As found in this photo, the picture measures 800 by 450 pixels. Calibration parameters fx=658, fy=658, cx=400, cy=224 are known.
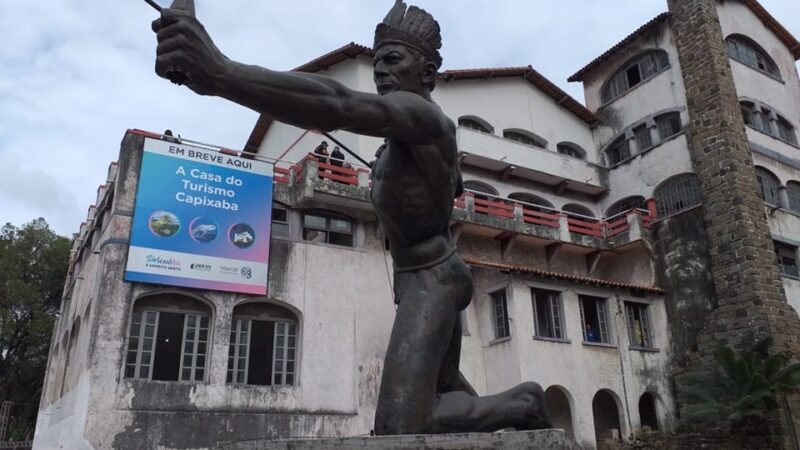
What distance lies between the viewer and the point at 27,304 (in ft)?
85.0

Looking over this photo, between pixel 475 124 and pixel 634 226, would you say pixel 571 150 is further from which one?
pixel 634 226

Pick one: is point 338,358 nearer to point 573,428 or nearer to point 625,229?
point 573,428

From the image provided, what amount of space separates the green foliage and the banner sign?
11401 millimetres

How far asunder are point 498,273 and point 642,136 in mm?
9672

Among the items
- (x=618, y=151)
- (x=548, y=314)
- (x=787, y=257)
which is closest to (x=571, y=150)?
(x=618, y=151)

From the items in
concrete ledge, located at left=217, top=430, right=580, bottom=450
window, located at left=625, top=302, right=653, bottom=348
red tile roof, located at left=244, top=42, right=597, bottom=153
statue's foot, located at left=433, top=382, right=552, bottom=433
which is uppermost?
red tile roof, located at left=244, top=42, right=597, bottom=153

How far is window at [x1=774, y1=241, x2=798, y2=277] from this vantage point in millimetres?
20984

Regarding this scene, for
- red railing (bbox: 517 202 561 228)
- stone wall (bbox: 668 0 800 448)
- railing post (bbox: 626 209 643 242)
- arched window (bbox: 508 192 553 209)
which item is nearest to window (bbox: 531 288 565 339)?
red railing (bbox: 517 202 561 228)

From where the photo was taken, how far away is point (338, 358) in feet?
54.0

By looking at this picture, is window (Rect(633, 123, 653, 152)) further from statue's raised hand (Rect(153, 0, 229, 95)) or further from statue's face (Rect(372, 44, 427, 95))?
statue's raised hand (Rect(153, 0, 229, 95))

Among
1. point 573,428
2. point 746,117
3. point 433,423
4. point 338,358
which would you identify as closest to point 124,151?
point 338,358

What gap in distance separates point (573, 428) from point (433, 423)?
1590 centimetres

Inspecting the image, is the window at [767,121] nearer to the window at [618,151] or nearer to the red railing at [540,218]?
the window at [618,151]

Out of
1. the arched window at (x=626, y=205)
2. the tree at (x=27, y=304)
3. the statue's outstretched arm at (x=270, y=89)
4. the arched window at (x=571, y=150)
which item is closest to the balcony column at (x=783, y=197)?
the arched window at (x=626, y=205)
